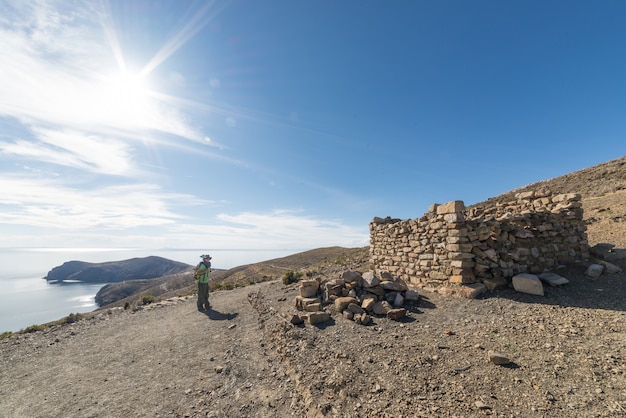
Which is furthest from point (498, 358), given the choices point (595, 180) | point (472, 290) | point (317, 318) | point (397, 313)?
point (595, 180)

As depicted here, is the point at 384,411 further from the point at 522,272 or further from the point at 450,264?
the point at 522,272

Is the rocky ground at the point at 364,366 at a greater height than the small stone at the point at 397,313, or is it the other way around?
the small stone at the point at 397,313

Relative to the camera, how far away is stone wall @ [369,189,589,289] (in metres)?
7.82

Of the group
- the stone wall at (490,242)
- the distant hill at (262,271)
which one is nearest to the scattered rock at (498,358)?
the stone wall at (490,242)

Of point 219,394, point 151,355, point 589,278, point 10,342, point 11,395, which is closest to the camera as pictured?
point 219,394

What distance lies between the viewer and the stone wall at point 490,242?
782cm

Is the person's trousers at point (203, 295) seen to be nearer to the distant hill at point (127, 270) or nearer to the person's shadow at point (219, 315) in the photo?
the person's shadow at point (219, 315)

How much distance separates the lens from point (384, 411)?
3.50m

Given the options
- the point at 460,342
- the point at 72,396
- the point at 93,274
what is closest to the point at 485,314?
the point at 460,342

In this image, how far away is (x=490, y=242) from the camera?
26.2 ft

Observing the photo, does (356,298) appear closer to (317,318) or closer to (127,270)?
(317,318)

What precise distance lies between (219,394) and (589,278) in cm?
1040

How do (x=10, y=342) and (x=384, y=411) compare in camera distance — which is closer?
(x=384, y=411)

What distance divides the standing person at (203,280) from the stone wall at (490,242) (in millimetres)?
7124
